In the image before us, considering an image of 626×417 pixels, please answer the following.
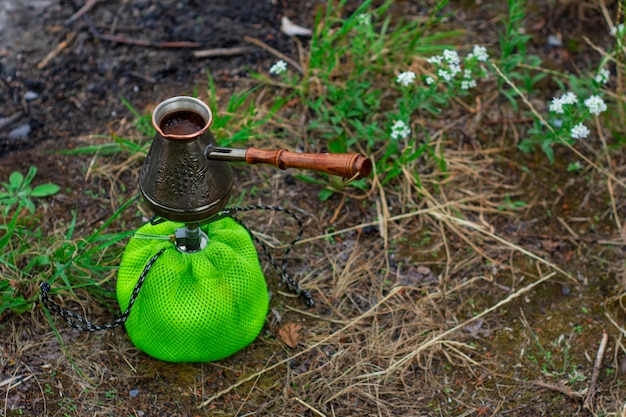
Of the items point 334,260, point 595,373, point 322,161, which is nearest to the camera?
point 322,161

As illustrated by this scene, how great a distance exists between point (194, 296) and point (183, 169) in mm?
481

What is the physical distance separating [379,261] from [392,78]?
917 millimetres

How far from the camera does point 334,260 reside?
8.60ft

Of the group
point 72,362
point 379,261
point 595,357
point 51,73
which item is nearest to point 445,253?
point 379,261

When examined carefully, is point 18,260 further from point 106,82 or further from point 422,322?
point 422,322

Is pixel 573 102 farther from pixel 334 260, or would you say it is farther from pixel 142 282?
pixel 142 282

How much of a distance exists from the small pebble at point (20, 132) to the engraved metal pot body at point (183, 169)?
1.21 m

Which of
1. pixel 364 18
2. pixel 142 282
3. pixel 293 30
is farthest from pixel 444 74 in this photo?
pixel 142 282

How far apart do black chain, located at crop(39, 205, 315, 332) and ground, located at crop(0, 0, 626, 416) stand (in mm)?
41

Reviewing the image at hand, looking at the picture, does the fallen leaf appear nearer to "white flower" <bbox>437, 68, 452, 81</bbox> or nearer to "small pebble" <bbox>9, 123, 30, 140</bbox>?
"white flower" <bbox>437, 68, 452, 81</bbox>

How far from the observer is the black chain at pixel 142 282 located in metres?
2.09

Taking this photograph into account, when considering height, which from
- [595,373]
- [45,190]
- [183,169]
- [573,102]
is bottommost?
[595,373]

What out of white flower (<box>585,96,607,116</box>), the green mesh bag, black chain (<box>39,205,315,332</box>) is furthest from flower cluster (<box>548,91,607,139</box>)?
the green mesh bag

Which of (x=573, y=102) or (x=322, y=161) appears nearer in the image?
(x=322, y=161)
